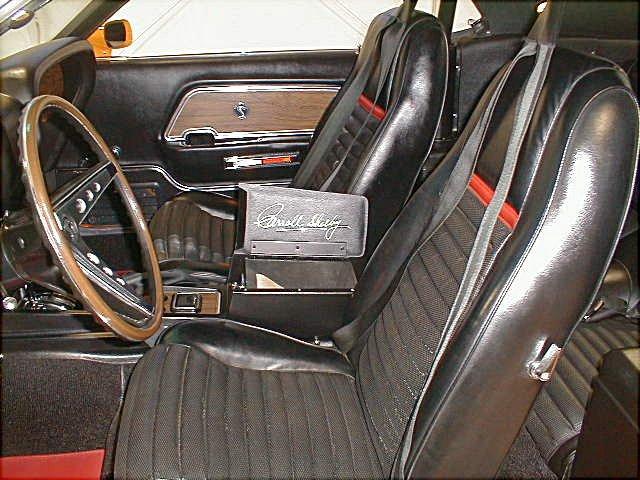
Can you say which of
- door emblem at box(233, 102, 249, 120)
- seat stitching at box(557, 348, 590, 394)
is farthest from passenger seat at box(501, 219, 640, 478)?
door emblem at box(233, 102, 249, 120)

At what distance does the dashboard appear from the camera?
1.04m

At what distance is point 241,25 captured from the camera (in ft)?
7.65

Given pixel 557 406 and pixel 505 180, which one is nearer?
pixel 505 180

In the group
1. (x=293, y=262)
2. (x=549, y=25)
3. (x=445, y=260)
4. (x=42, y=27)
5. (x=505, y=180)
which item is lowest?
(x=293, y=262)

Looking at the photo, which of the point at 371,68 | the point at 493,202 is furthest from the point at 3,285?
the point at 371,68

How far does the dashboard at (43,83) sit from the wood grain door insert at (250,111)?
333 millimetres

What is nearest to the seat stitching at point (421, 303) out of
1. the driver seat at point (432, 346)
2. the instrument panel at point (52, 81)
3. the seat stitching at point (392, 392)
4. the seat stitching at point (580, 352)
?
the driver seat at point (432, 346)

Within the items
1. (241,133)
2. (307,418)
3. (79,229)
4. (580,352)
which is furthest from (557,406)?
(241,133)

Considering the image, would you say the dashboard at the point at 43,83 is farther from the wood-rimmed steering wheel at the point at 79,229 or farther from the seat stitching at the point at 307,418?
the seat stitching at the point at 307,418

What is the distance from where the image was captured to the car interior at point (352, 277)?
2.45ft

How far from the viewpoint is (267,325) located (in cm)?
141
